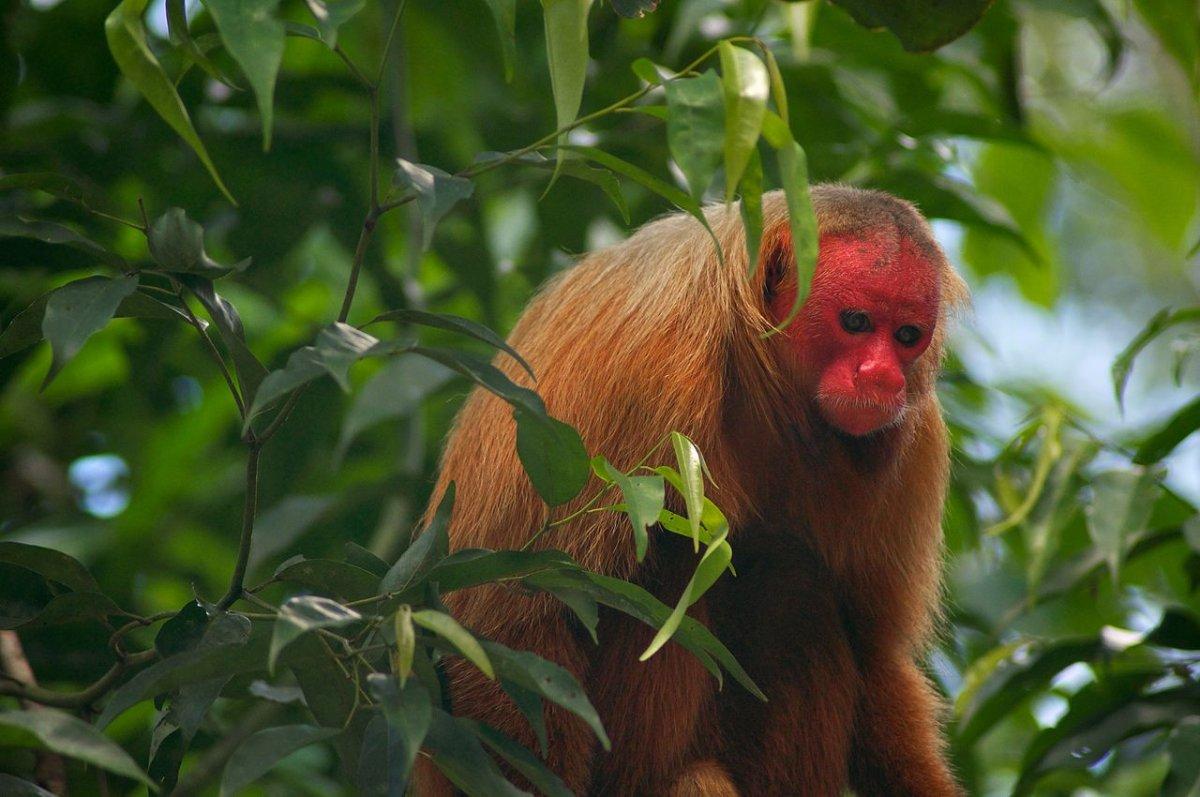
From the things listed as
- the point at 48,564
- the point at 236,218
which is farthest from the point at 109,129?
the point at 48,564

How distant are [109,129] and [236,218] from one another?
44cm

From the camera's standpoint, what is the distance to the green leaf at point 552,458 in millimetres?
1956

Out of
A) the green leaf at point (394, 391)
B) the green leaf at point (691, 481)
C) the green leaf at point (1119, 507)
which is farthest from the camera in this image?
the green leaf at point (394, 391)

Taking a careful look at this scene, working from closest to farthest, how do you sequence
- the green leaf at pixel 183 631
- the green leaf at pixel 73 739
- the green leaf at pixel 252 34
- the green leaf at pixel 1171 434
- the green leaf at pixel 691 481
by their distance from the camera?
1. the green leaf at pixel 252 34
2. the green leaf at pixel 73 739
3. the green leaf at pixel 691 481
4. the green leaf at pixel 183 631
5. the green leaf at pixel 1171 434

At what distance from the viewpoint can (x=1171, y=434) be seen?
10.8 feet

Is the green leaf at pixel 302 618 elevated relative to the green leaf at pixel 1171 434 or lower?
elevated

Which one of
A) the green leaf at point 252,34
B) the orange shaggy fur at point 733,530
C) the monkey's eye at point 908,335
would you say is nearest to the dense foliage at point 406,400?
the orange shaggy fur at point 733,530

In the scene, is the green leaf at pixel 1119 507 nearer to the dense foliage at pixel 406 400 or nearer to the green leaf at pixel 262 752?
the dense foliage at pixel 406 400

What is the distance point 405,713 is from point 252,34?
32.9 inches

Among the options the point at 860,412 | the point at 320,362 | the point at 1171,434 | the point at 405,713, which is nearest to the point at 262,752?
the point at 405,713

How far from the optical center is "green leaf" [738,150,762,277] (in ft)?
5.52

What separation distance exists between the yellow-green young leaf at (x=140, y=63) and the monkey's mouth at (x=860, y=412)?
163 cm

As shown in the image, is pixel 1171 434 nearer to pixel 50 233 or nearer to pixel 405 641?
pixel 405 641

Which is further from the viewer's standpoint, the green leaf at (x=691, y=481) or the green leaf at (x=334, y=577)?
the green leaf at (x=334, y=577)
